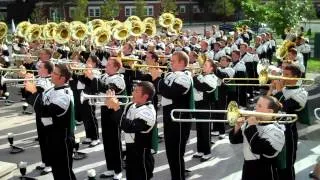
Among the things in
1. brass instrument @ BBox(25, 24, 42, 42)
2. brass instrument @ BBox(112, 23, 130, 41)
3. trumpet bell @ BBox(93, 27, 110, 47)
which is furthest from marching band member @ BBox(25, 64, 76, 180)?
brass instrument @ BBox(25, 24, 42, 42)

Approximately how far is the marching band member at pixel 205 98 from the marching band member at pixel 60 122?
2.81 metres

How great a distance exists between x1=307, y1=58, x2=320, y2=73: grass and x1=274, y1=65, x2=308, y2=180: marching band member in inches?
596

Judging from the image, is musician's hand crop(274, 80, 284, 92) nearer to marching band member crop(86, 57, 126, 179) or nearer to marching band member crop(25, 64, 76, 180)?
marching band member crop(86, 57, 126, 179)

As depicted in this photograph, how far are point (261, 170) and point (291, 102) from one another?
5.66 feet

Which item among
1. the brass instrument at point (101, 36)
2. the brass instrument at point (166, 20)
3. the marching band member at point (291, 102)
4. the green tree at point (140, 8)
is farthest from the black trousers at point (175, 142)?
the green tree at point (140, 8)

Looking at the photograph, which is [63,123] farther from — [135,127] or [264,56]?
[264,56]

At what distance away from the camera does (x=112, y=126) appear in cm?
884

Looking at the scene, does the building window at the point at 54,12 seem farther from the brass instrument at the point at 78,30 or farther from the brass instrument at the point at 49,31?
the brass instrument at the point at 78,30

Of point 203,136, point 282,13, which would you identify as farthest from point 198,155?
point 282,13

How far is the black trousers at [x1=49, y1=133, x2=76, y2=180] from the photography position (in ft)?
25.0

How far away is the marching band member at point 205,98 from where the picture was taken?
9438 mm

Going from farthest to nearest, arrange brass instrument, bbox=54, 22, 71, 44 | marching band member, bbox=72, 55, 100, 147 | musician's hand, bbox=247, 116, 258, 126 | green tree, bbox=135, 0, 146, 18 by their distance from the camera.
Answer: green tree, bbox=135, 0, 146, 18, brass instrument, bbox=54, 22, 71, 44, marching band member, bbox=72, 55, 100, 147, musician's hand, bbox=247, 116, 258, 126

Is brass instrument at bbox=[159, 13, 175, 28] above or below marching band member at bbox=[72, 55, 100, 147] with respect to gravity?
above

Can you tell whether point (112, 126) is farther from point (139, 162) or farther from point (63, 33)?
point (63, 33)
